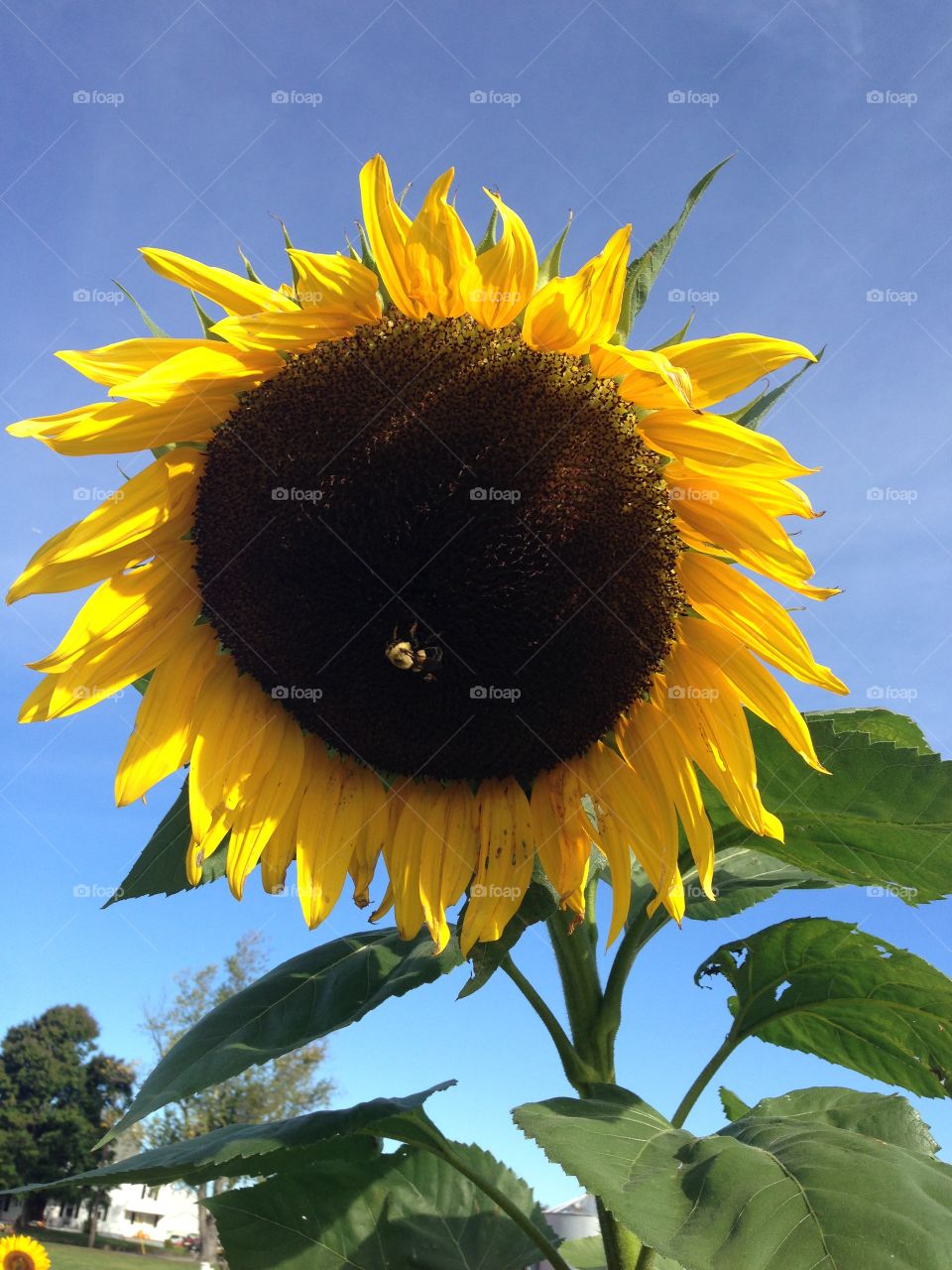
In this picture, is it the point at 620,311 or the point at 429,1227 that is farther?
the point at 429,1227

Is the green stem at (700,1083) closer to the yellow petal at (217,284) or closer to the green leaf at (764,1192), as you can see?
the green leaf at (764,1192)

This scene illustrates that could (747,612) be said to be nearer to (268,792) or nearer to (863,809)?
(863,809)

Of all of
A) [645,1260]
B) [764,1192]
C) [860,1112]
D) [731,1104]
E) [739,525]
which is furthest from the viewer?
[731,1104]

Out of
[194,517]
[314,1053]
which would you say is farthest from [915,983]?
[314,1053]

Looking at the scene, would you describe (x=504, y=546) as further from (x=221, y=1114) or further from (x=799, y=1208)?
(x=221, y=1114)

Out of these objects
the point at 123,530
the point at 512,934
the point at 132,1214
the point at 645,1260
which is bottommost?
the point at 132,1214

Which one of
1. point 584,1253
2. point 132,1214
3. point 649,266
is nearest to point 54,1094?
point 132,1214

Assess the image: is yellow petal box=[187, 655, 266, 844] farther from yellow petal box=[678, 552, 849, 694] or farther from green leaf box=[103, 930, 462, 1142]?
yellow petal box=[678, 552, 849, 694]
